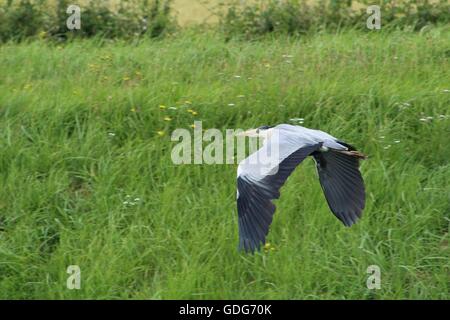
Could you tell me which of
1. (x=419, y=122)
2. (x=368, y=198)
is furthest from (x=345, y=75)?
(x=368, y=198)

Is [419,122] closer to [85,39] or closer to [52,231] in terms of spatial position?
[52,231]

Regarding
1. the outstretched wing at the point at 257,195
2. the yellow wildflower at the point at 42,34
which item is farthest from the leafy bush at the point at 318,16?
the outstretched wing at the point at 257,195

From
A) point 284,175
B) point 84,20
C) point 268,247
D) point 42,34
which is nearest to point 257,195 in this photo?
point 284,175

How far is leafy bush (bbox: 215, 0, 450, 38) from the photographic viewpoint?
27.6ft

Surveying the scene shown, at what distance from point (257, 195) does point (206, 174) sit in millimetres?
1299

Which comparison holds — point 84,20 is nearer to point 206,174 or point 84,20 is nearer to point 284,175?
point 206,174

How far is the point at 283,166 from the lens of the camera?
A: 504 centimetres

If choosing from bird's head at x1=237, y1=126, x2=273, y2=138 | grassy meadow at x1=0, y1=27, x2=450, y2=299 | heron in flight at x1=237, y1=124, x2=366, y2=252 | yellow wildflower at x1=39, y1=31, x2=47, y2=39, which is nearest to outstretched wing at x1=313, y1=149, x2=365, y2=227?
heron in flight at x1=237, y1=124, x2=366, y2=252

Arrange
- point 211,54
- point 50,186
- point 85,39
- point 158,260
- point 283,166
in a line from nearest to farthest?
point 283,166 < point 158,260 < point 50,186 < point 211,54 < point 85,39

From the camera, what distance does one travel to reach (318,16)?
8516 millimetres

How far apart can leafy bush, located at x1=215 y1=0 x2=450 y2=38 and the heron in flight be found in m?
2.74

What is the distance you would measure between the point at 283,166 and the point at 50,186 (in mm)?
1801

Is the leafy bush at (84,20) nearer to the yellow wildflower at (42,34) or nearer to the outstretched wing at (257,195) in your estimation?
the yellow wildflower at (42,34)

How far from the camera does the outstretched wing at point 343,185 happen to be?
5.65 metres
